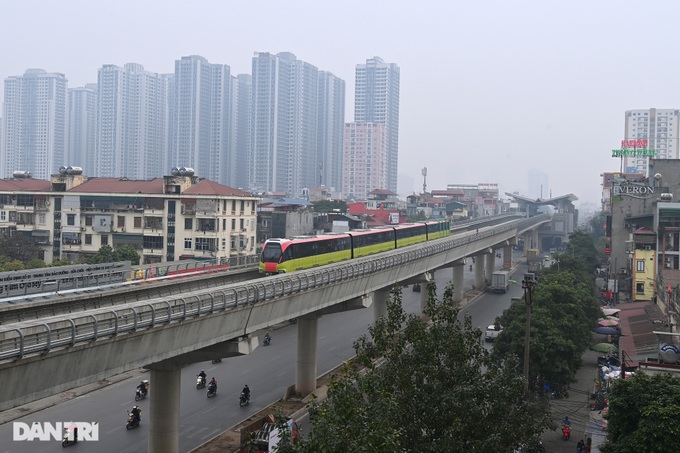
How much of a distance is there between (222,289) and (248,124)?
539 feet

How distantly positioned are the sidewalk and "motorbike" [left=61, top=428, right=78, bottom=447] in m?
17.9

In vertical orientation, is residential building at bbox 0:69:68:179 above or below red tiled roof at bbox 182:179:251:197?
above

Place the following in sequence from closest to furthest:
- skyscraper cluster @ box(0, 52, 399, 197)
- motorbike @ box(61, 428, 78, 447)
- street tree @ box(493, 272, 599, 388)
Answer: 1. motorbike @ box(61, 428, 78, 447)
2. street tree @ box(493, 272, 599, 388)
3. skyscraper cluster @ box(0, 52, 399, 197)

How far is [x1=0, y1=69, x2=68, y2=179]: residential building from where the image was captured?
172875 millimetres

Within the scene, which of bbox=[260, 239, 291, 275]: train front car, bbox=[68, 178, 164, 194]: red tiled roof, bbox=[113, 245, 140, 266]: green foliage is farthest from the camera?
bbox=[68, 178, 164, 194]: red tiled roof

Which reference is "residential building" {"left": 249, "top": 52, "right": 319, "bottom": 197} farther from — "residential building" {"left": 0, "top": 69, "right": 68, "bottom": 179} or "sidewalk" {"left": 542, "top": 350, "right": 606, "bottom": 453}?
"sidewalk" {"left": 542, "top": 350, "right": 606, "bottom": 453}

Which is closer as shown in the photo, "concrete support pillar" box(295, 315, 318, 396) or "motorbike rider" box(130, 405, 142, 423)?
"motorbike rider" box(130, 405, 142, 423)

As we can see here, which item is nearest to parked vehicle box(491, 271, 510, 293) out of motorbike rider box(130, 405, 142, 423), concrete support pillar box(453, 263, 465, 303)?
concrete support pillar box(453, 263, 465, 303)

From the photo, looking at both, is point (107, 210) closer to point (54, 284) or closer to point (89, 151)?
point (54, 284)

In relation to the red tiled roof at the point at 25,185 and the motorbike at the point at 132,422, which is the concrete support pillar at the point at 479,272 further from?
the motorbike at the point at 132,422

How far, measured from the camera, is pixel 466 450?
14000mm

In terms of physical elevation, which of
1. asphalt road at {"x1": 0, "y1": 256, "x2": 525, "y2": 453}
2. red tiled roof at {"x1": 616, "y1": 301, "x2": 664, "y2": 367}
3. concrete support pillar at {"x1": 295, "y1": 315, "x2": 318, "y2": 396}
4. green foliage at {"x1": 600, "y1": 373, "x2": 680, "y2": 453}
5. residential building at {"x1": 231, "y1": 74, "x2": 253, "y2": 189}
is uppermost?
residential building at {"x1": 231, "y1": 74, "x2": 253, "y2": 189}

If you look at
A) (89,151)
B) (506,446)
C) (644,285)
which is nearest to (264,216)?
(644,285)

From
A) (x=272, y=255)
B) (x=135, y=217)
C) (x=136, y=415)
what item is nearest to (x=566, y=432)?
(x=272, y=255)
